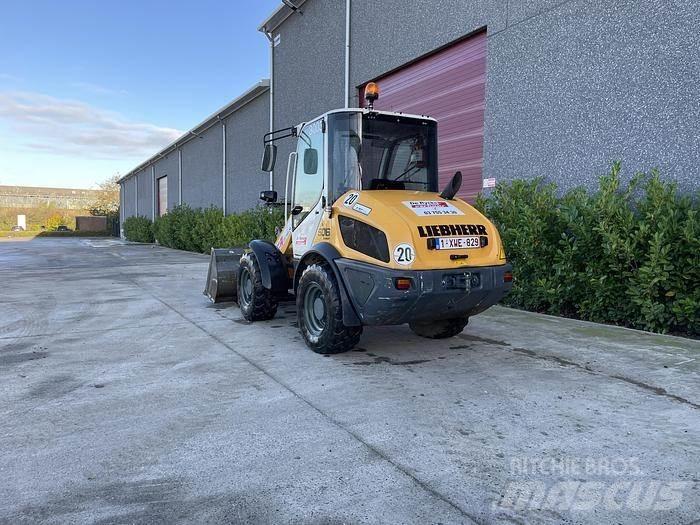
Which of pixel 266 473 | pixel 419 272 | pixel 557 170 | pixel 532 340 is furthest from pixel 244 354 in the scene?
pixel 557 170

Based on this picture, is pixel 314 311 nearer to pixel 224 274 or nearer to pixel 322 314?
pixel 322 314

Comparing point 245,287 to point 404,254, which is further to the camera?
point 245,287

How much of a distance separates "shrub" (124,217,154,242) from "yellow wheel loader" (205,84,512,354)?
33.3m

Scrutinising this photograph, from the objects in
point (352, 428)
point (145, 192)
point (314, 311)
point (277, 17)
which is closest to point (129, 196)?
point (145, 192)

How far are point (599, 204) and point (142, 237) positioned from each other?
36938 mm

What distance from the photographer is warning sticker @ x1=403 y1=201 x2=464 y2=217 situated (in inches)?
181

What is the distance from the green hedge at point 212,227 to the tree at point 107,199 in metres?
45.6

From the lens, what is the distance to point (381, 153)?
5.34m

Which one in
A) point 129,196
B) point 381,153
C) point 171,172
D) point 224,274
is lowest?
point 224,274

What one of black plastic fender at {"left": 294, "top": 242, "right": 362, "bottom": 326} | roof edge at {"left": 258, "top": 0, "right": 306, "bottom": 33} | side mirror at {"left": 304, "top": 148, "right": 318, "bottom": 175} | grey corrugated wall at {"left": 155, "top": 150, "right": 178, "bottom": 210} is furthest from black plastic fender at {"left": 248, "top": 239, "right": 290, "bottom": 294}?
grey corrugated wall at {"left": 155, "top": 150, "right": 178, "bottom": 210}

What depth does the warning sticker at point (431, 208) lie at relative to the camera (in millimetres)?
4602

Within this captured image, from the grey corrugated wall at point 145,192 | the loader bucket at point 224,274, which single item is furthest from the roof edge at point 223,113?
the loader bucket at point 224,274

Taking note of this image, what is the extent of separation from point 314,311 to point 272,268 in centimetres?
124

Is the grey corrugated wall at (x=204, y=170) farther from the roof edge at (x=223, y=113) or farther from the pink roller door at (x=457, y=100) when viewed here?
the pink roller door at (x=457, y=100)
